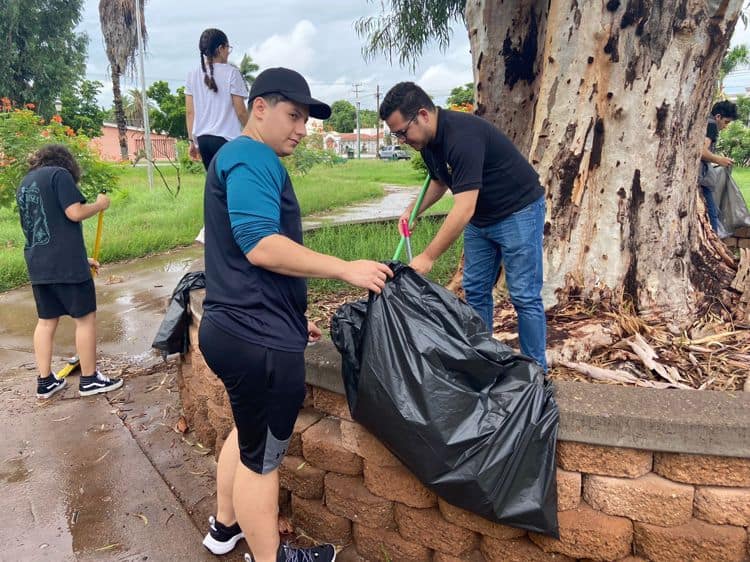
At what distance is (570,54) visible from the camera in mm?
3449

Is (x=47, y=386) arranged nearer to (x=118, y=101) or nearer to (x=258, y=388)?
(x=258, y=388)

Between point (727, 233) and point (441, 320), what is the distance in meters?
5.49

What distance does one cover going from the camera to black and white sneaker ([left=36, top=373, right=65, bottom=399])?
4062 millimetres

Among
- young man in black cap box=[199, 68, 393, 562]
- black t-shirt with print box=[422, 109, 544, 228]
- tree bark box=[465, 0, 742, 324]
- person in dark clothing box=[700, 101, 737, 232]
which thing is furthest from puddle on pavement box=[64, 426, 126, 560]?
person in dark clothing box=[700, 101, 737, 232]

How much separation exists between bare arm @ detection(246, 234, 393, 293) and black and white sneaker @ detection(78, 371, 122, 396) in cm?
278

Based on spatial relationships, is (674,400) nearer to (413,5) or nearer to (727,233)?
(727,233)

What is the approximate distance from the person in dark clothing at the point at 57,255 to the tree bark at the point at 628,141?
2955mm

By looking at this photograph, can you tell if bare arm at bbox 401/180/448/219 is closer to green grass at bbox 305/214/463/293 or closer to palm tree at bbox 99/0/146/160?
green grass at bbox 305/214/463/293

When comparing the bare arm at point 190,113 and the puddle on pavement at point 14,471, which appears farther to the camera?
the bare arm at point 190,113

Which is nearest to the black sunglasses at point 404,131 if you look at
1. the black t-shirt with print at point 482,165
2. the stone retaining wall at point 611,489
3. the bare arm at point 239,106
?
the black t-shirt with print at point 482,165

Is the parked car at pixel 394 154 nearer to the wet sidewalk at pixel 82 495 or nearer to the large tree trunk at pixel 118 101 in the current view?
the large tree trunk at pixel 118 101

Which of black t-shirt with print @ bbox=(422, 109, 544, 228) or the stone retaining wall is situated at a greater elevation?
black t-shirt with print @ bbox=(422, 109, 544, 228)

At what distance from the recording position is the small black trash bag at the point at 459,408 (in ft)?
6.57

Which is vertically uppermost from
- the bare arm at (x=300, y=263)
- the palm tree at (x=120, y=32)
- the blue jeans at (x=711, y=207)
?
the palm tree at (x=120, y=32)
